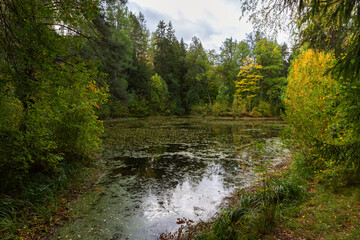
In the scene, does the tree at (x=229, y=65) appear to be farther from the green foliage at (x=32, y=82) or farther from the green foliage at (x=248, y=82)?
the green foliage at (x=32, y=82)

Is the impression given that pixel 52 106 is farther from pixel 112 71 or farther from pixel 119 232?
pixel 112 71

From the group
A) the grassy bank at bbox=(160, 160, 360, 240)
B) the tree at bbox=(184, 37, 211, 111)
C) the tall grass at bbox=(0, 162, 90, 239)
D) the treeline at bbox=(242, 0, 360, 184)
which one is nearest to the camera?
the treeline at bbox=(242, 0, 360, 184)

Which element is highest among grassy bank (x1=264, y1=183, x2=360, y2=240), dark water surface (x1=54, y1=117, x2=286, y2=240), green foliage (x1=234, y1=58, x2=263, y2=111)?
green foliage (x1=234, y1=58, x2=263, y2=111)

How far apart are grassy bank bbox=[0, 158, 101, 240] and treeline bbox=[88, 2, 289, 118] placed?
19.7 meters

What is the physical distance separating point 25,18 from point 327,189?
6.85m

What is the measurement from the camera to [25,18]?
3209mm

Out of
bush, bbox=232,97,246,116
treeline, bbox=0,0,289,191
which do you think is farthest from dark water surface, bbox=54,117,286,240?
bush, bbox=232,97,246,116

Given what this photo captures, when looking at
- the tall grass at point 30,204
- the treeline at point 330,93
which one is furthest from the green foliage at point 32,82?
the treeline at point 330,93

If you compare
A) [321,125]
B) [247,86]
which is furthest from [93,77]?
[247,86]

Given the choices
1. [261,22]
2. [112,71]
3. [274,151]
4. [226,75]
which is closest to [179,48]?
[226,75]

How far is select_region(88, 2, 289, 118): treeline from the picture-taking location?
95.8 feet

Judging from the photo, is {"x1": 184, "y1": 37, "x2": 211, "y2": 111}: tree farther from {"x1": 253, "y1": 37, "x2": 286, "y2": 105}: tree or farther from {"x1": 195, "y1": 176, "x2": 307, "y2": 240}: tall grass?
{"x1": 195, "y1": 176, "x2": 307, "y2": 240}: tall grass

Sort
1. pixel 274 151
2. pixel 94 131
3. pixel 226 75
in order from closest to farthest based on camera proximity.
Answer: pixel 94 131, pixel 274 151, pixel 226 75

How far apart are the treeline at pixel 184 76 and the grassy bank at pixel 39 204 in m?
19.7
